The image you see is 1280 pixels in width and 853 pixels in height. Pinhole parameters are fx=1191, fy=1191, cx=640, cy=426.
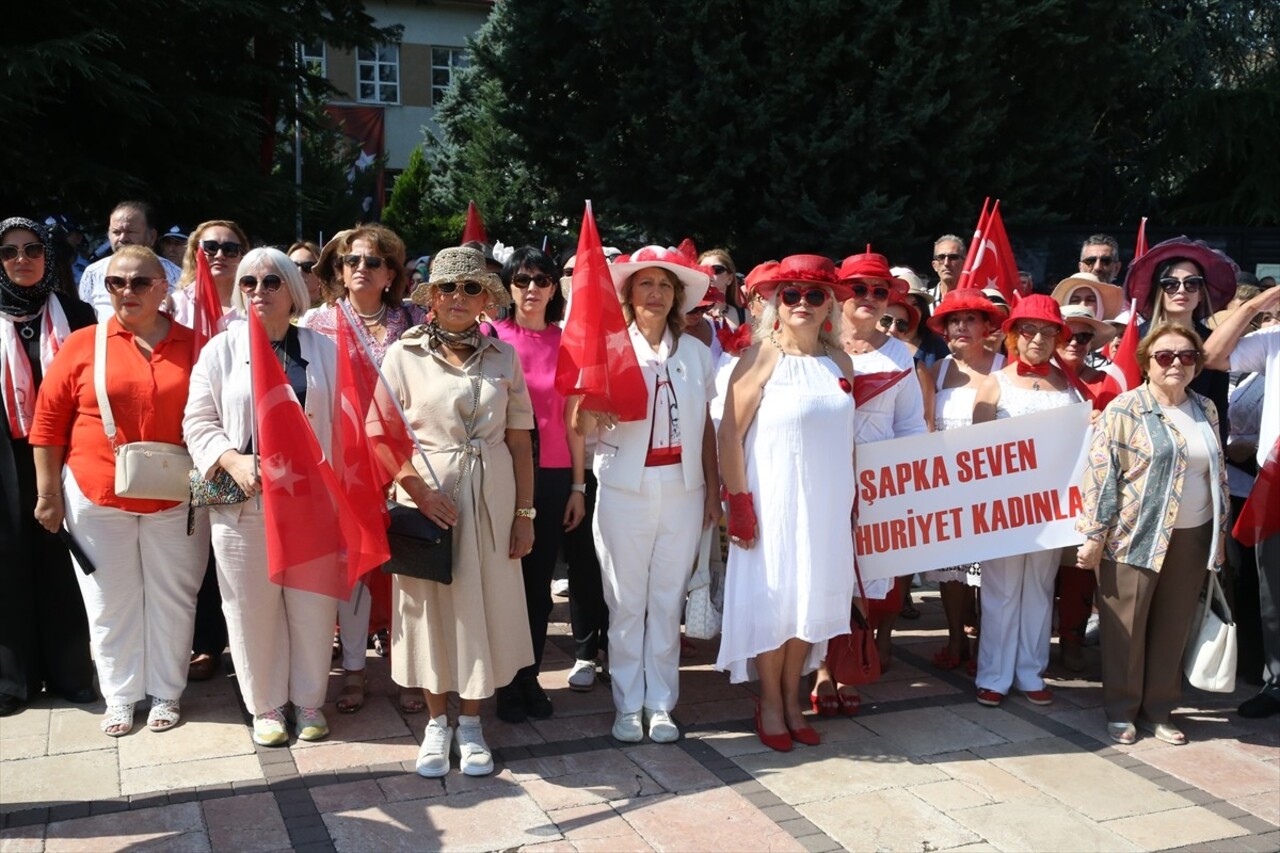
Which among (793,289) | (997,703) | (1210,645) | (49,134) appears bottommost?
(997,703)

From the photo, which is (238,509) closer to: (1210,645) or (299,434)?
(299,434)

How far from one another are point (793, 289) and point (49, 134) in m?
8.66

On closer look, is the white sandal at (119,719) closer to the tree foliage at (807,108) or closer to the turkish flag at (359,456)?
the turkish flag at (359,456)

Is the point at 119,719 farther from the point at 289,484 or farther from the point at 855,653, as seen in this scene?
the point at 855,653

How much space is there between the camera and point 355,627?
5484mm

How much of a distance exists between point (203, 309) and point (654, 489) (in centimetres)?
213

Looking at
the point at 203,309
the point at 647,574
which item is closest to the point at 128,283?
the point at 203,309

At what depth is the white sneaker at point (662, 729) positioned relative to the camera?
5090 mm

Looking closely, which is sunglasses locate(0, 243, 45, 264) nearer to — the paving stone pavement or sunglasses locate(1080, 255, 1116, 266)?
the paving stone pavement

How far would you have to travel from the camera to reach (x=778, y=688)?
5121 mm

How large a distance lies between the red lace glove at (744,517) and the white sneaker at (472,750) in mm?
1313

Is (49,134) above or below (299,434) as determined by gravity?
above

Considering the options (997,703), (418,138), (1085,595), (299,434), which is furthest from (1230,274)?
(418,138)

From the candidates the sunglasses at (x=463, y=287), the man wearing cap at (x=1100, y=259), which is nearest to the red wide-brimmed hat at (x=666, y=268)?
the sunglasses at (x=463, y=287)
